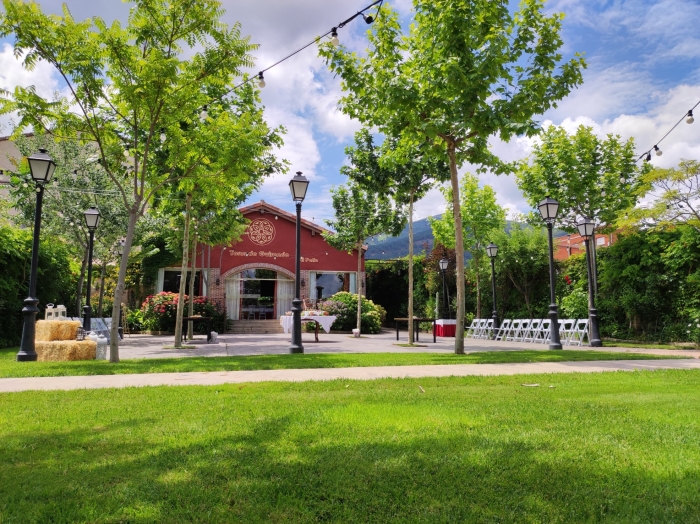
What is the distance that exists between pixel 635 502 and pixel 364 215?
54.1ft

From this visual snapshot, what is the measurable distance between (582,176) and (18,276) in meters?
16.9

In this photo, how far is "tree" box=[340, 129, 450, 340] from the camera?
13.0 metres

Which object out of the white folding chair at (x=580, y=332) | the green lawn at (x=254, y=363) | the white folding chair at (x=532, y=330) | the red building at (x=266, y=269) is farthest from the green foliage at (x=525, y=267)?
the red building at (x=266, y=269)

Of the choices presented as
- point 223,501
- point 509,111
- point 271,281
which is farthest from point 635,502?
point 271,281

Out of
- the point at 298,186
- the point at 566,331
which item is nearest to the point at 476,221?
the point at 566,331

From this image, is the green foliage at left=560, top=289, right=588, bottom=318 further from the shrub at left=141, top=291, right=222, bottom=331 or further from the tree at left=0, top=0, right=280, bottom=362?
the shrub at left=141, top=291, right=222, bottom=331

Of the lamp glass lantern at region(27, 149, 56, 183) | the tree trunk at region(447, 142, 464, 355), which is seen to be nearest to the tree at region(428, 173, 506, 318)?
the tree trunk at region(447, 142, 464, 355)

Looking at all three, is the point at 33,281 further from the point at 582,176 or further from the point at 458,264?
the point at 582,176

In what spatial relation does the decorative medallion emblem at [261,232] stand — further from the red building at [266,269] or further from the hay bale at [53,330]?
the hay bale at [53,330]

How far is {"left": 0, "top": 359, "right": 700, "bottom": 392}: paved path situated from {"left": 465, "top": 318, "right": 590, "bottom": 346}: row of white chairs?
439 centimetres

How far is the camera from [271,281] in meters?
24.3

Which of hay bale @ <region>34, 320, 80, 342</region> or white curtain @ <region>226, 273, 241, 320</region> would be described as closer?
hay bale @ <region>34, 320, 80, 342</region>

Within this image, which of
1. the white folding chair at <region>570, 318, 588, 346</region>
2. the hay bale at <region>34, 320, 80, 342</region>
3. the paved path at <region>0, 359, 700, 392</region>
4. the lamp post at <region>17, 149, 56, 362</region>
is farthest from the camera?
the white folding chair at <region>570, 318, 588, 346</region>

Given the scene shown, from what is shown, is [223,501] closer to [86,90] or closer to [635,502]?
[635,502]
